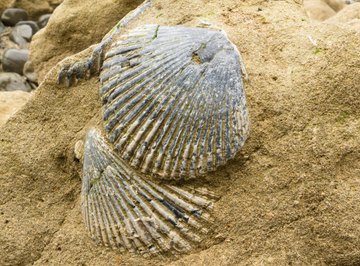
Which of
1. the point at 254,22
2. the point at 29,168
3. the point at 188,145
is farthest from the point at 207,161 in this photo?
the point at 29,168

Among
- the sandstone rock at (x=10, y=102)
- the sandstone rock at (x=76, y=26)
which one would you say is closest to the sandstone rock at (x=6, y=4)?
the sandstone rock at (x=76, y=26)

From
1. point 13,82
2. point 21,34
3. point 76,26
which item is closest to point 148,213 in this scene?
point 76,26

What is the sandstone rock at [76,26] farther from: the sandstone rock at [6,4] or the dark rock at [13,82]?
the sandstone rock at [6,4]

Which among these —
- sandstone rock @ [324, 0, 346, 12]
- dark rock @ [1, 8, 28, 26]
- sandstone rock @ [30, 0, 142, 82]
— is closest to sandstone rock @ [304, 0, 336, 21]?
sandstone rock @ [324, 0, 346, 12]

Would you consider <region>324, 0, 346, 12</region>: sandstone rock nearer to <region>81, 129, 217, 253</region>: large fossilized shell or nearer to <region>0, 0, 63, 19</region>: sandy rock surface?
<region>0, 0, 63, 19</region>: sandy rock surface

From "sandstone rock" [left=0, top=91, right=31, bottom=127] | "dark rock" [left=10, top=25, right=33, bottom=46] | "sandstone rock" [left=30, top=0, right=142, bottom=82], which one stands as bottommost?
"dark rock" [left=10, top=25, right=33, bottom=46]
